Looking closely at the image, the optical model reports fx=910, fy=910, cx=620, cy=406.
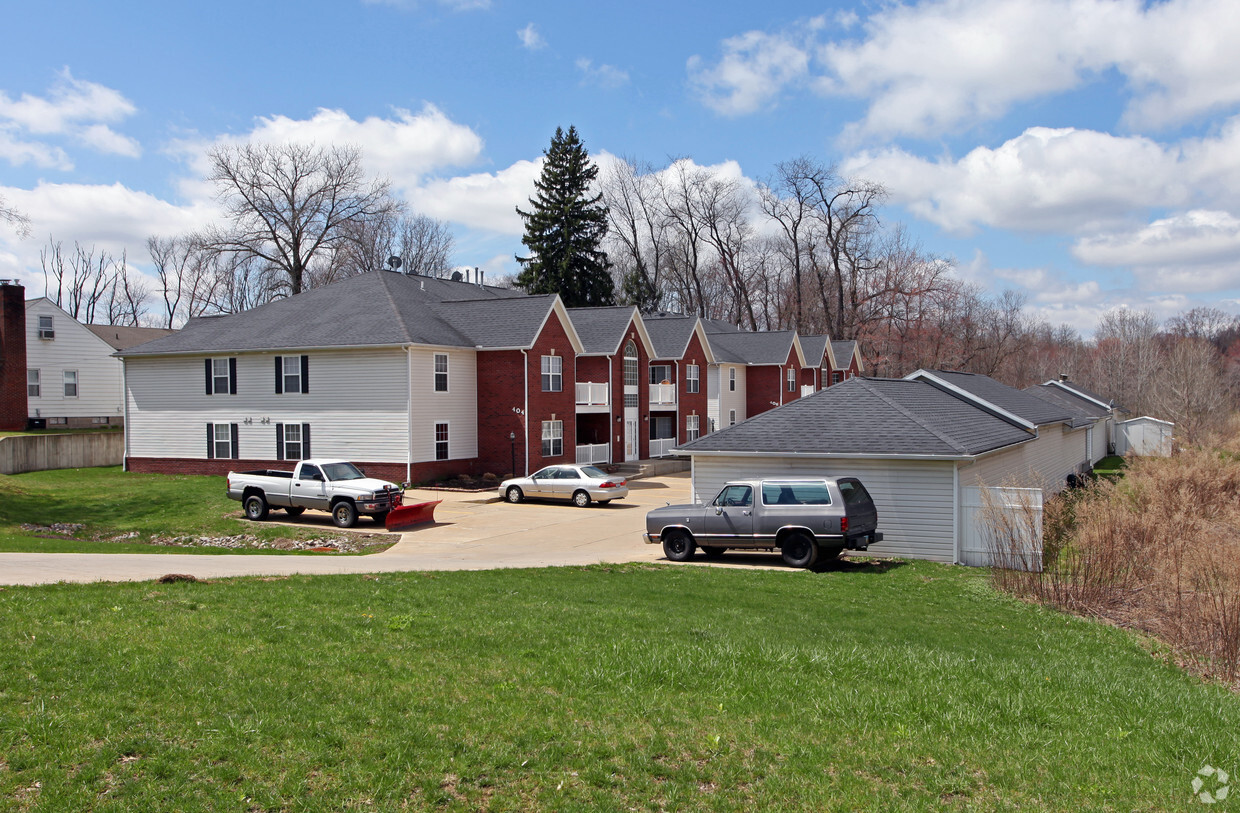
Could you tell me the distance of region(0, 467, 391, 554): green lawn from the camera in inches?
826

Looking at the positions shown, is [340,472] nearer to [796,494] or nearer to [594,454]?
[796,494]

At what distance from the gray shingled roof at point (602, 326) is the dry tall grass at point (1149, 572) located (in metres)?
25.6

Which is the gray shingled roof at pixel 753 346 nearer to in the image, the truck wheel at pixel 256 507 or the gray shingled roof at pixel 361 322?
the gray shingled roof at pixel 361 322

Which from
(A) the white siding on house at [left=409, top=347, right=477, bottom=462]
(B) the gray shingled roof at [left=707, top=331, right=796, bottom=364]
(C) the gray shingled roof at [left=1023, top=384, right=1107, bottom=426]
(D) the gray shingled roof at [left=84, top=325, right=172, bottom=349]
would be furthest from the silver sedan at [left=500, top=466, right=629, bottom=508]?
(D) the gray shingled roof at [left=84, top=325, right=172, bottom=349]

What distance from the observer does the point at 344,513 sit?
82.5 feet

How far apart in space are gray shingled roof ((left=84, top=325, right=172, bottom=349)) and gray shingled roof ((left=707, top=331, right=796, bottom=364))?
38.7 metres

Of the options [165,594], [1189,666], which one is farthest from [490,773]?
[1189,666]

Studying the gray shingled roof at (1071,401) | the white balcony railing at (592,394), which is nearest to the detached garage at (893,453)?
the white balcony railing at (592,394)

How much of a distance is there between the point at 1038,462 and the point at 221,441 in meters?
31.1

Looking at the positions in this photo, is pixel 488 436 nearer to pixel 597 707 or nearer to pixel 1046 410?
pixel 1046 410

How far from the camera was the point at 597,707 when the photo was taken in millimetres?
7402

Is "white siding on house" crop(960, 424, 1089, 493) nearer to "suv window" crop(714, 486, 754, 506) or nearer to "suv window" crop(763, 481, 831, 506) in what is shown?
"suv window" crop(763, 481, 831, 506)

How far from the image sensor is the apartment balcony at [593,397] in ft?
135

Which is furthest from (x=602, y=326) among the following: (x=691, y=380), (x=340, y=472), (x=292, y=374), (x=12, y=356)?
(x=12, y=356)
